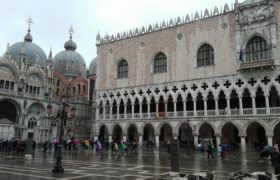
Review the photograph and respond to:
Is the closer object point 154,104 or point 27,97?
point 154,104

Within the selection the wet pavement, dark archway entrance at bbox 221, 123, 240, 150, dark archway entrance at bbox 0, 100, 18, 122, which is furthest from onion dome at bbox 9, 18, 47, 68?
the wet pavement

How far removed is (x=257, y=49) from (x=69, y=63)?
41902 millimetres

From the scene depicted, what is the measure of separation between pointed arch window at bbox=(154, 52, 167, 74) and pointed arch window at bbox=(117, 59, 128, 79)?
4.71 metres

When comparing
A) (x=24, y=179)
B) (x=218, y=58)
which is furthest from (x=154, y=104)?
(x=24, y=179)

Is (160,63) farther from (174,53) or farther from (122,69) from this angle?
(122,69)

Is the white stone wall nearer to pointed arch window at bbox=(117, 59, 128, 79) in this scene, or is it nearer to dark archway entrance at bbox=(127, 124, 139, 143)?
pointed arch window at bbox=(117, 59, 128, 79)

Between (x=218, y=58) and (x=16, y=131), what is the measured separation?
96.4 ft

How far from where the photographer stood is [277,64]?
1046 inches

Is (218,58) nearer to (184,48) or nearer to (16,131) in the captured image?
(184,48)

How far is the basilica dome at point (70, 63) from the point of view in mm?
59312

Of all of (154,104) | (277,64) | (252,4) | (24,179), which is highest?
(252,4)

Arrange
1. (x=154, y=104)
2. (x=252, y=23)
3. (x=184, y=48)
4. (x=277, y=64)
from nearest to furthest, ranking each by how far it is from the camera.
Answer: (x=277, y=64), (x=252, y=23), (x=184, y=48), (x=154, y=104)

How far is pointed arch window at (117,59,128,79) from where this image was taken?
125 ft

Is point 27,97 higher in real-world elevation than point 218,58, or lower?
lower
